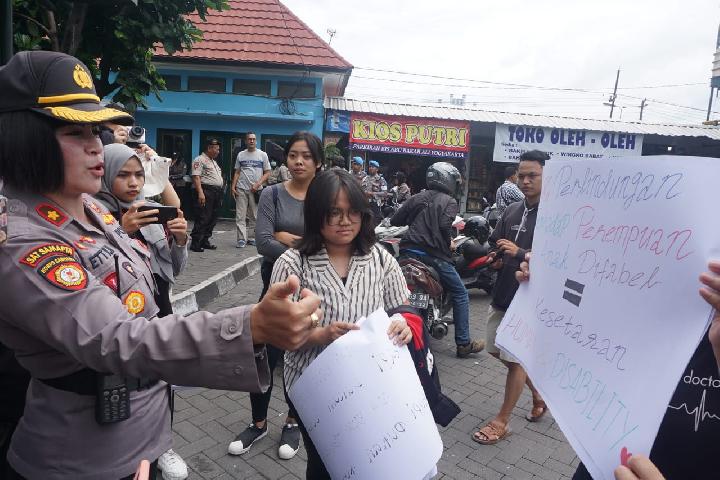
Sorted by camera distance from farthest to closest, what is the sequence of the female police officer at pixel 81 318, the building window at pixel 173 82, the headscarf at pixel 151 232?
the building window at pixel 173 82, the headscarf at pixel 151 232, the female police officer at pixel 81 318

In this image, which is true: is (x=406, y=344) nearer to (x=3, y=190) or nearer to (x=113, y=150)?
(x=3, y=190)

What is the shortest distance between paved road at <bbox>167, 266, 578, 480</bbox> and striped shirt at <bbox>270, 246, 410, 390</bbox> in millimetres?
1102

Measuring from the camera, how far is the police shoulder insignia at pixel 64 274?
108 cm

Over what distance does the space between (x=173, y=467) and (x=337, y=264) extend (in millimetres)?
1548

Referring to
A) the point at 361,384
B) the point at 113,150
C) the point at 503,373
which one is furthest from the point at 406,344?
the point at 503,373

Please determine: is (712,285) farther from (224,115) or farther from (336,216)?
(224,115)

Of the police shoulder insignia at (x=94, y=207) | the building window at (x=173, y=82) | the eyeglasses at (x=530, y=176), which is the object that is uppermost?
the building window at (x=173, y=82)

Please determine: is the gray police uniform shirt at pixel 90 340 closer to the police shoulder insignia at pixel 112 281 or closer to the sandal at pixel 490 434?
the police shoulder insignia at pixel 112 281

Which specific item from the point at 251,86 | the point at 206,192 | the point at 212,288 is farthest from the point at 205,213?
the point at 251,86

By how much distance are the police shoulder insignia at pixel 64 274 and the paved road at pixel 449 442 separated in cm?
203

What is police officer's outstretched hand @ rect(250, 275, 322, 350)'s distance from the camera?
37.3 inches

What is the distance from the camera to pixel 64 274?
1100 mm

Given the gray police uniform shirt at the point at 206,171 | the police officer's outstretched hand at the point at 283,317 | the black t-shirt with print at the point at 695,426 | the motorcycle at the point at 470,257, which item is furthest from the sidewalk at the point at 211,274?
the black t-shirt with print at the point at 695,426

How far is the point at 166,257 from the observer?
2326 millimetres
